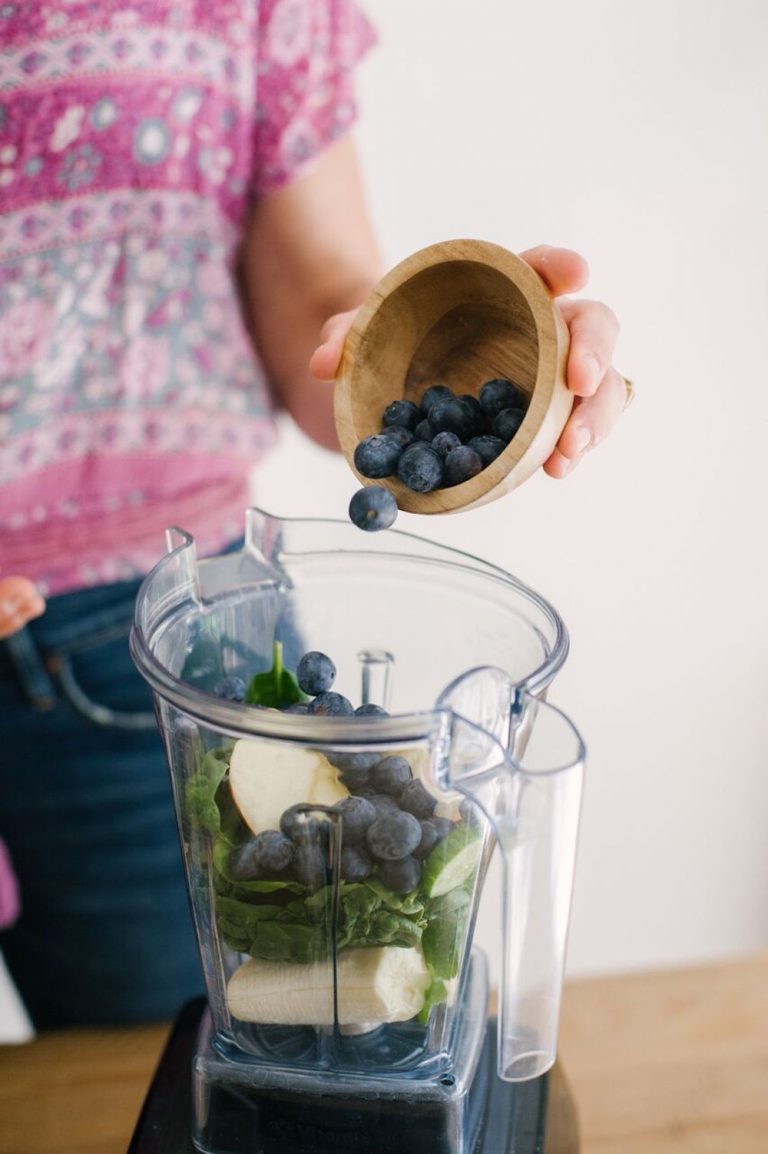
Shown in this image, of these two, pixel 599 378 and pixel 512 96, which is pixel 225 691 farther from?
pixel 512 96

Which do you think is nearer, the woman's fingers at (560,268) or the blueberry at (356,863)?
the blueberry at (356,863)

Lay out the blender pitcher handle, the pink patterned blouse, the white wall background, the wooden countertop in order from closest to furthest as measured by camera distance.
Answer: the blender pitcher handle < the wooden countertop < the pink patterned blouse < the white wall background

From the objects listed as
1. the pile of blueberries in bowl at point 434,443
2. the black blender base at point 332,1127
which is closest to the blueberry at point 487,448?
the pile of blueberries in bowl at point 434,443

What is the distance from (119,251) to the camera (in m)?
0.87

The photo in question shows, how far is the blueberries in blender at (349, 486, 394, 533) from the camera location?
555 millimetres

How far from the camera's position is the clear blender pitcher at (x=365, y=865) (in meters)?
0.44

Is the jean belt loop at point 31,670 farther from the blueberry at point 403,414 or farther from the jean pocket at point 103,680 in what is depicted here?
the blueberry at point 403,414

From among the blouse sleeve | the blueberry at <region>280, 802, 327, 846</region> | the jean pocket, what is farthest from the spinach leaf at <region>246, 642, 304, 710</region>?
the blouse sleeve

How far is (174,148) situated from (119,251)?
0.09 m

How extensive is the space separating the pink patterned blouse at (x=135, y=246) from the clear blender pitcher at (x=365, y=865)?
321 mm

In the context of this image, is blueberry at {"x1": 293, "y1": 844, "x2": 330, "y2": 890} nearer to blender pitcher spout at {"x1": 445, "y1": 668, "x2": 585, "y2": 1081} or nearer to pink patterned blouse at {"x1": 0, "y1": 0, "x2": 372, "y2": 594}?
blender pitcher spout at {"x1": 445, "y1": 668, "x2": 585, "y2": 1081}

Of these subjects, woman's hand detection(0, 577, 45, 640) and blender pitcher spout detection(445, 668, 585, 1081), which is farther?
woman's hand detection(0, 577, 45, 640)

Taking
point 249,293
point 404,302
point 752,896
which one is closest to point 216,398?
point 249,293

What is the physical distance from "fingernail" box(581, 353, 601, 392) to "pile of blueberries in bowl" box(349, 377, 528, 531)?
5 centimetres
